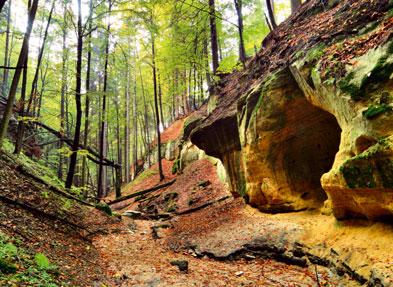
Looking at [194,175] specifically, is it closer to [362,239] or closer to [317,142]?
[317,142]

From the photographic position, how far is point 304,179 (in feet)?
30.3

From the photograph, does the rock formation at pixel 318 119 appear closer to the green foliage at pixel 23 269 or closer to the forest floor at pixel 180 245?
the forest floor at pixel 180 245

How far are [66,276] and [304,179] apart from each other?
743 centimetres

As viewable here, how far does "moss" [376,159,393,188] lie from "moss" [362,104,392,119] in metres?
0.86

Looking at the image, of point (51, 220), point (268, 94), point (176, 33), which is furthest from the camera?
point (176, 33)

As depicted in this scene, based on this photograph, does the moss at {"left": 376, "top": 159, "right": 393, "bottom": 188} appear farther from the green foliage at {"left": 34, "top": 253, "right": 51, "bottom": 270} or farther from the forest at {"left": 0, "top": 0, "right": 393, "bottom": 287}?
the green foliage at {"left": 34, "top": 253, "right": 51, "bottom": 270}

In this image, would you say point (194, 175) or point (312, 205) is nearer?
point (312, 205)

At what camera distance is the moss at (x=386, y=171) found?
4756 mm

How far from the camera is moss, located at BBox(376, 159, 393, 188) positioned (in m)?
4.76

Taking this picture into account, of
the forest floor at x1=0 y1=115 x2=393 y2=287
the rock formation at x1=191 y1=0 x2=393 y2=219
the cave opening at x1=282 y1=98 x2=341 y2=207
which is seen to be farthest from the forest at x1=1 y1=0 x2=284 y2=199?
the cave opening at x1=282 y1=98 x2=341 y2=207

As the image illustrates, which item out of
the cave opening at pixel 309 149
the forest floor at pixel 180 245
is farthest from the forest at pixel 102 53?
the cave opening at pixel 309 149

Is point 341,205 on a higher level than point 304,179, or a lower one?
lower

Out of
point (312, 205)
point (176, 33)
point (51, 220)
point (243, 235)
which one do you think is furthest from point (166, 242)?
point (176, 33)

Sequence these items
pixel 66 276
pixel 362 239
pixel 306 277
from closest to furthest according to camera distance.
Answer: pixel 66 276, pixel 362 239, pixel 306 277
